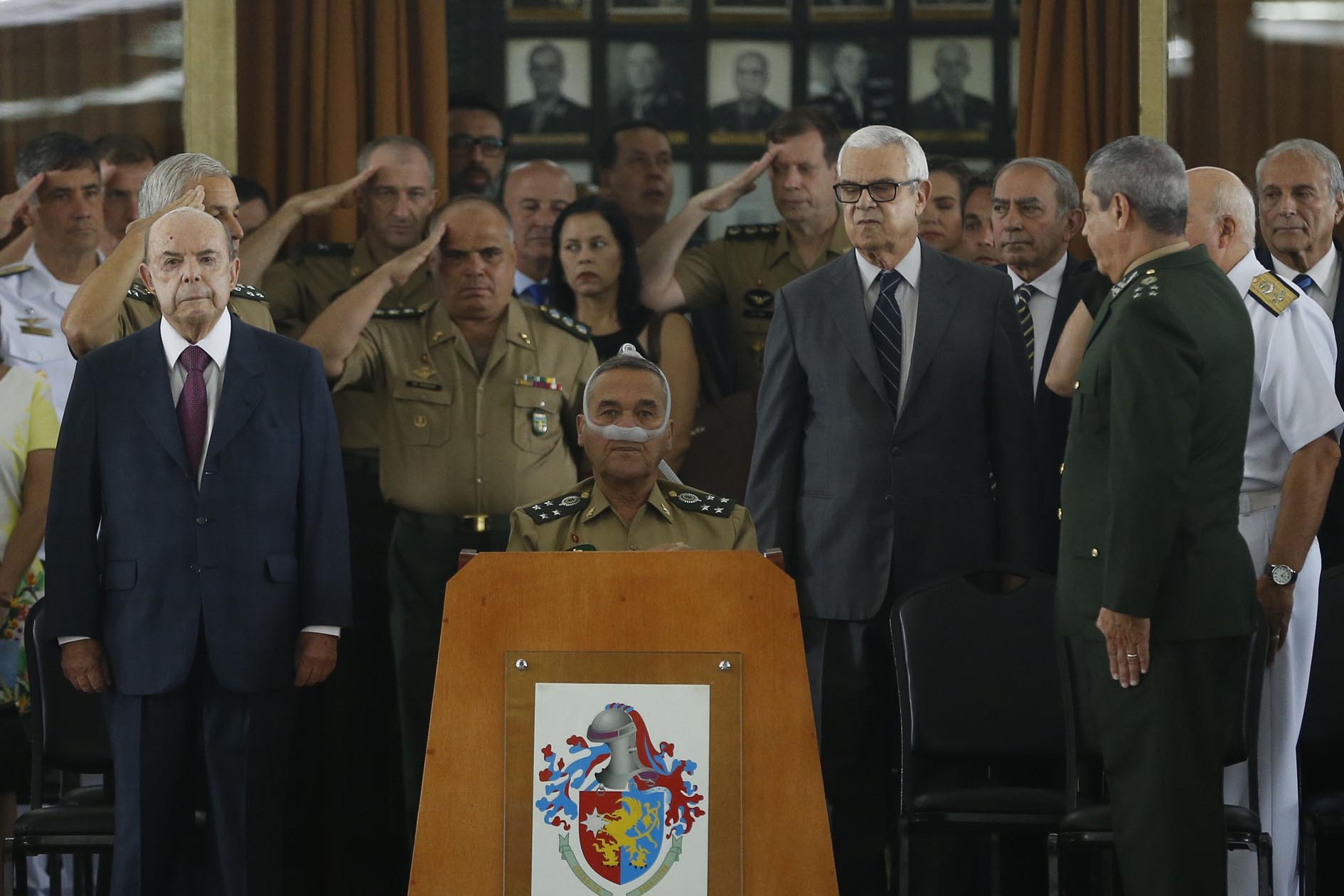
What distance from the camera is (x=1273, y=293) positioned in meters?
3.61

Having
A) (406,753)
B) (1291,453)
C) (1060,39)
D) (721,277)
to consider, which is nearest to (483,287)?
(721,277)

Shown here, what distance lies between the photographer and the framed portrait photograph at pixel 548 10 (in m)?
4.75

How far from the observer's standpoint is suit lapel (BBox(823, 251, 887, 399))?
11.8 feet

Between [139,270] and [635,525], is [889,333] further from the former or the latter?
[139,270]

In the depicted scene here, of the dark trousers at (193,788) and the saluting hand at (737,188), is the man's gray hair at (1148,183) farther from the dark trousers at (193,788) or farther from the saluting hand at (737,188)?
the dark trousers at (193,788)

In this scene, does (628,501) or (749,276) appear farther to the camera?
(749,276)

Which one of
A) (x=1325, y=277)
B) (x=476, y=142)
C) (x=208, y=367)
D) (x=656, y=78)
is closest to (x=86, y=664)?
(x=208, y=367)

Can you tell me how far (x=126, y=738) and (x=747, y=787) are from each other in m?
1.40

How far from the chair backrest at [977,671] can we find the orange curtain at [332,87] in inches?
84.1

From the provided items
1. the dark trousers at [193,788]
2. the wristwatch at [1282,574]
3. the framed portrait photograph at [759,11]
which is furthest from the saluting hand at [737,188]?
the dark trousers at [193,788]

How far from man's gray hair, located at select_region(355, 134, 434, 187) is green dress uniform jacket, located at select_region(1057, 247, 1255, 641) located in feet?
7.94

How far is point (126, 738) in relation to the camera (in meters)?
3.21

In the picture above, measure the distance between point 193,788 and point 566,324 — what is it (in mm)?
1897

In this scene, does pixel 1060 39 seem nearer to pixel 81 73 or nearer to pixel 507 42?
pixel 507 42
